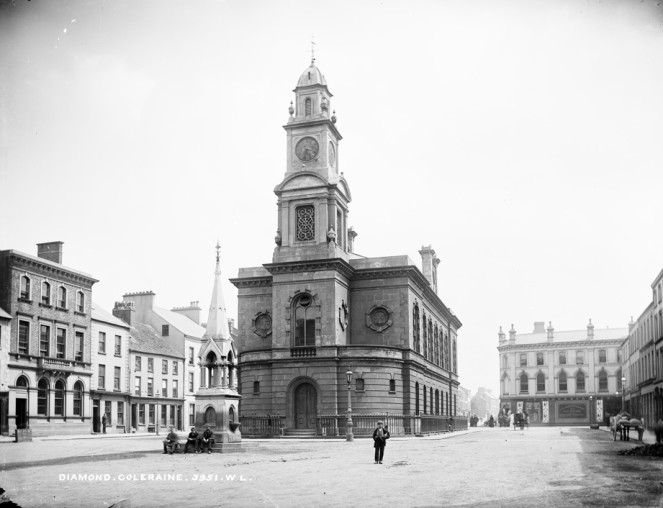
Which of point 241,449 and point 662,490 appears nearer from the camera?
point 662,490

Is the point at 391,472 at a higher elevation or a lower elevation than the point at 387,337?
lower

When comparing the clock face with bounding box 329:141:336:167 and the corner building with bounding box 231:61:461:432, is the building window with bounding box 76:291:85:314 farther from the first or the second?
the clock face with bounding box 329:141:336:167

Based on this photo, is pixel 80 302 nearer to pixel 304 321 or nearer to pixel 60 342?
pixel 60 342

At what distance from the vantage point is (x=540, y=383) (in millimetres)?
113500

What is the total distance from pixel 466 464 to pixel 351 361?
24227 millimetres

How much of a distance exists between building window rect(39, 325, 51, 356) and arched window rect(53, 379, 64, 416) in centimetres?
539

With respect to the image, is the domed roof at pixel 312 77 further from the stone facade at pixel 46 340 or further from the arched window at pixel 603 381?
the arched window at pixel 603 381

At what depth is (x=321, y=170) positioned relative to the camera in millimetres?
53125

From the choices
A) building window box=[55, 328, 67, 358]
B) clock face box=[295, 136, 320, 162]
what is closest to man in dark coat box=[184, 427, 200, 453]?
building window box=[55, 328, 67, 358]

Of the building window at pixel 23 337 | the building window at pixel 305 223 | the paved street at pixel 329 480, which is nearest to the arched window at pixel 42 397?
the building window at pixel 23 337

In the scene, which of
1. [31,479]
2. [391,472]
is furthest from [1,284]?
[391,472]

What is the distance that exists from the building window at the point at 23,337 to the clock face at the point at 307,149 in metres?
22.2

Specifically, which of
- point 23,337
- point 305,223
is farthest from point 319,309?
point 23,337

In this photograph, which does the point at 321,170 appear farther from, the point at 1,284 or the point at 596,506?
the point at 596,506
